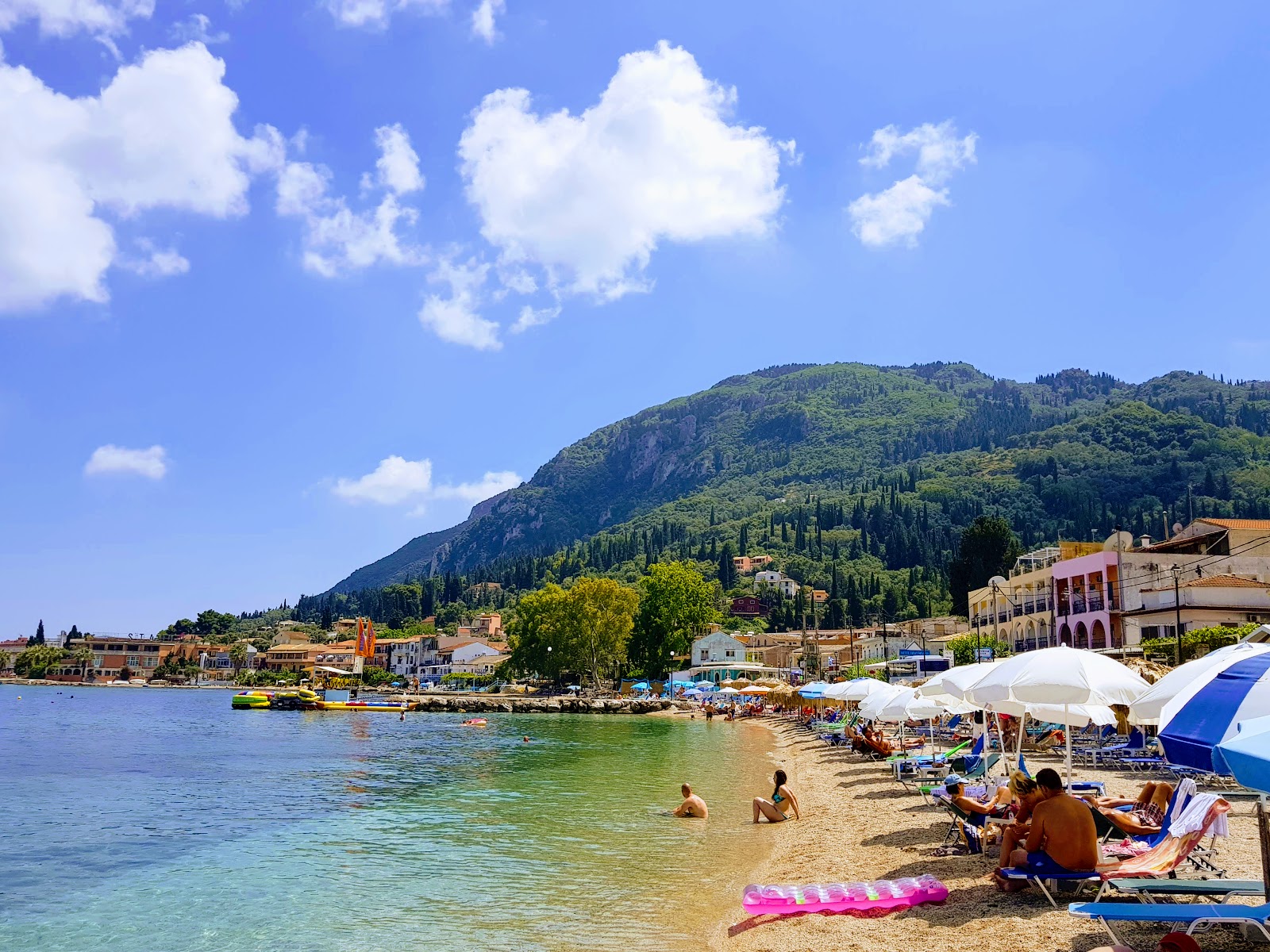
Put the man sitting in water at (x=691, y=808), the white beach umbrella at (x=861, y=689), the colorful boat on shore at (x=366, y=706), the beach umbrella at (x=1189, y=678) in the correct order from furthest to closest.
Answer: the colorful boat on shore at (x=366, y=706) → the white beach umbrella at (x=861, y=689) → the man sitting in water at (x=691, y=808) → the beach umbrella at (x=1189, y=678)

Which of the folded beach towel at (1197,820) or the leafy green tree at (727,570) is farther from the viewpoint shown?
the leafy green tree at (727,570)

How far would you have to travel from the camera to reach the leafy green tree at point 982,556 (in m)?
87.0

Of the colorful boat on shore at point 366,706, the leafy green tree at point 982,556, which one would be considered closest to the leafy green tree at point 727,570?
the leafy green tree at point 982,556

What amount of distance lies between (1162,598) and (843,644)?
56.0m

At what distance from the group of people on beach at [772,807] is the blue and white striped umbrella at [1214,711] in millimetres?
10667

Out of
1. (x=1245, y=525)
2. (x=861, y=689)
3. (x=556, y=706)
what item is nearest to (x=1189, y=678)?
(x=861, y=689)

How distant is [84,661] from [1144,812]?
175402 millimetres

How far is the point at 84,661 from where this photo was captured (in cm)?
15338

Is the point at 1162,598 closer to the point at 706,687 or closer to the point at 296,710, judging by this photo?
the point at 706,687

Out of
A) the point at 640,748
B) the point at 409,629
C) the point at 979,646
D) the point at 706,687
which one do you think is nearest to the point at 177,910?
the point at 640,748

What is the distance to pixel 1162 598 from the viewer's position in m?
38.8

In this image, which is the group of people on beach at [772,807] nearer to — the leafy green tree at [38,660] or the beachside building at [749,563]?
the beachside building at [749,563]

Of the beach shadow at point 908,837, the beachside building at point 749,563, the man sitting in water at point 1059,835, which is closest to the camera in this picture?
the man sitting in water at point 1059,835

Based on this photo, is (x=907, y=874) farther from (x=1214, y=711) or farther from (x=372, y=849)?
(x=372, y=849)
